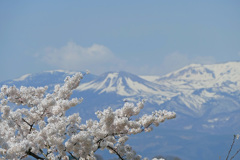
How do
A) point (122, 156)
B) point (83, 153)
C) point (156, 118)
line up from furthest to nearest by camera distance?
point (156, 118)
point (122, 156)
point (83, 153)

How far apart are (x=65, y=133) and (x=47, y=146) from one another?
0.84 metres

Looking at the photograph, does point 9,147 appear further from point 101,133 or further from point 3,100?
point 3,100

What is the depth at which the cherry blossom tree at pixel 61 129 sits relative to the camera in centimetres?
598

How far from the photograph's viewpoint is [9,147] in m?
5.79

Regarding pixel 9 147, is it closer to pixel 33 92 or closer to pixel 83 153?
pixel 83 153

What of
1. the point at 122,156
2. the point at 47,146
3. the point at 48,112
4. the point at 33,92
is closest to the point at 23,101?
the point at 33,92

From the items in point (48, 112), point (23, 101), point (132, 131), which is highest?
point (23, 101)

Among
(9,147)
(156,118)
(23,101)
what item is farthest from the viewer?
(23,101)

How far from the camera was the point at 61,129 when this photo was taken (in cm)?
622

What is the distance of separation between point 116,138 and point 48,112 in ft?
5.64

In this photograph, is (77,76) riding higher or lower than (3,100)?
higher

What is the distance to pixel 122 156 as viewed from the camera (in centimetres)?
762

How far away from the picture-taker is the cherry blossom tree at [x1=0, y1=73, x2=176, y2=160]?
5.98 metres

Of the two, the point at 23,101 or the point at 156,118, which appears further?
the point at 23,101
